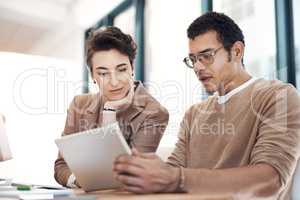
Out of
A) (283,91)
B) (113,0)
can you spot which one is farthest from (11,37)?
(283,91)

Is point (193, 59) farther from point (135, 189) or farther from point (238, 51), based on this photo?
point (135, 189)

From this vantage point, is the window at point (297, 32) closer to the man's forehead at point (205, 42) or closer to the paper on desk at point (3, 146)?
the man's forehead at point (205, 42)

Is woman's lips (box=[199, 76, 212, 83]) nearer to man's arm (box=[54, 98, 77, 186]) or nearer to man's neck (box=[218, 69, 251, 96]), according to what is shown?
man's neck (box=[218, 69, 251, 96])

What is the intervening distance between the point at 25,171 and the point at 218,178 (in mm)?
3036

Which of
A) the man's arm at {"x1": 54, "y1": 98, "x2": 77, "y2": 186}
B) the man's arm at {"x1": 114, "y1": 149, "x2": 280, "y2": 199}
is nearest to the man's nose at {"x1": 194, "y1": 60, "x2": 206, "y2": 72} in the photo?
the man's arm at {"x1": 54, "y1": 98, "x2": 77, "y2": 186}

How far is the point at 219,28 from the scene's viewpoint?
1686mm

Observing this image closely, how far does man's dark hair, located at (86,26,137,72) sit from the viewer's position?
1.85 meters

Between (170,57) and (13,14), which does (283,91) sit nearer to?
(170,57)

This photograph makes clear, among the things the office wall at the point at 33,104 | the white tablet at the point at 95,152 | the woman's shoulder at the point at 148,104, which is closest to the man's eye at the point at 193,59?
the woman's shoulder at the point at 148,104

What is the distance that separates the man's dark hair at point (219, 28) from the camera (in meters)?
1.68

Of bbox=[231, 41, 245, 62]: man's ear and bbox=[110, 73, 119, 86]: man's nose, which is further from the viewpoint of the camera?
bbox=[110, 73, 119, 86]: man's nose

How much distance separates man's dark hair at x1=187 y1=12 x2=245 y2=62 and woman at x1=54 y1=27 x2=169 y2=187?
361 mm

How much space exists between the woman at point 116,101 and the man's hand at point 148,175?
73 centimetres

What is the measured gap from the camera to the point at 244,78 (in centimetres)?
164
